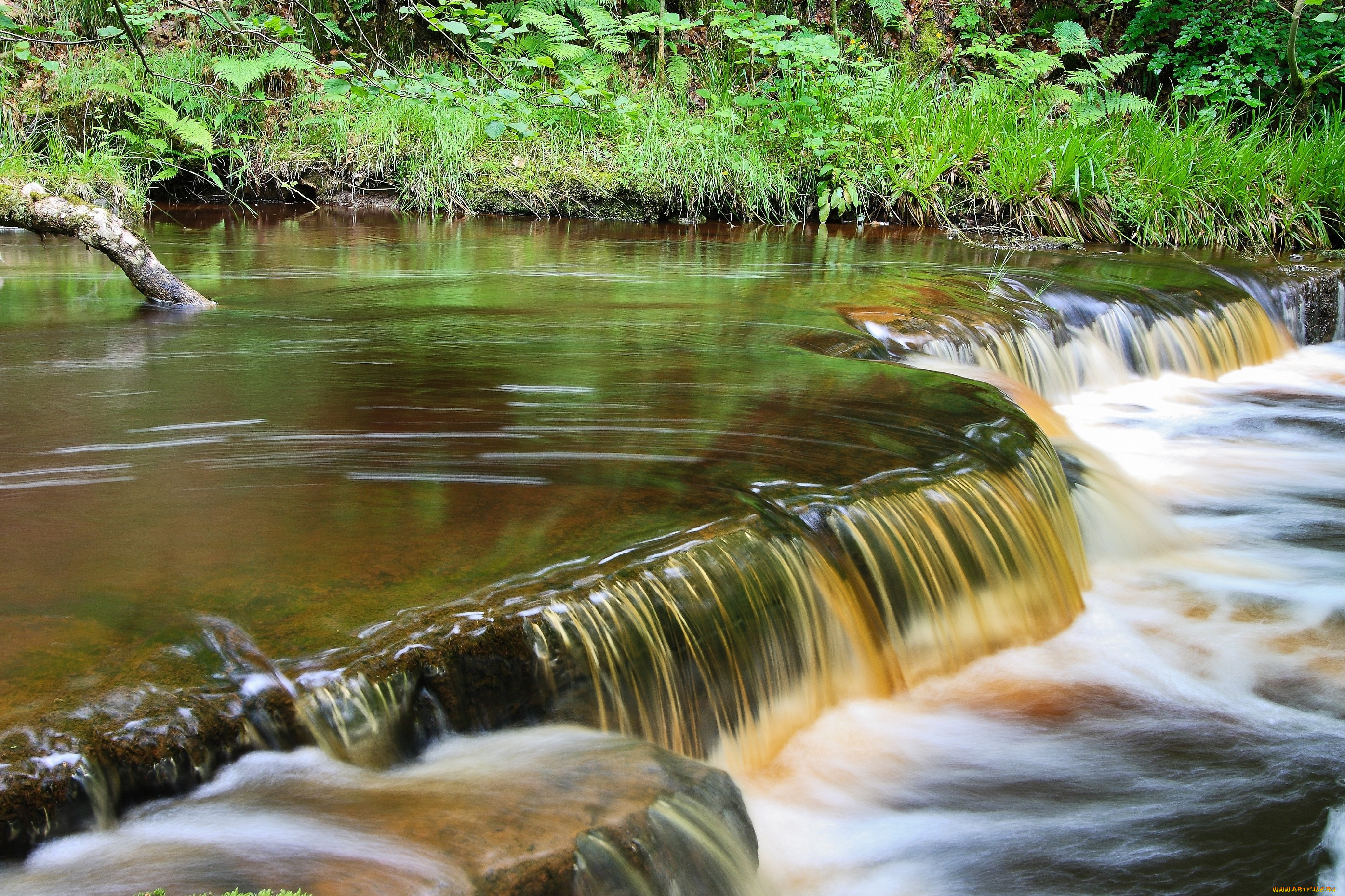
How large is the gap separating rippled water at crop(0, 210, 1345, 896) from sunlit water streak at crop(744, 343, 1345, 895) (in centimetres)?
1

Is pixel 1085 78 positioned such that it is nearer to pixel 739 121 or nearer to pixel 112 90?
pixel 739 121

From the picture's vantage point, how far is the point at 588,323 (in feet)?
15.3

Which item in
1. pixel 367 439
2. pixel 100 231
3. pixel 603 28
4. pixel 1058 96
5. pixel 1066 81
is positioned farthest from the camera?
pixel 1066 81

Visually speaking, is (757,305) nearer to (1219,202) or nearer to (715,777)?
(715,777)

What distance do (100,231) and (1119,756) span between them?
4462 mm

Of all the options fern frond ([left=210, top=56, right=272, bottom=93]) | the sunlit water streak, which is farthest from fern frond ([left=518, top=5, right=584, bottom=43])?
the sunlit water streak

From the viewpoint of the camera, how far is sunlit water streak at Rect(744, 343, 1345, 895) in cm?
208

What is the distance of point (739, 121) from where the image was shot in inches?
392

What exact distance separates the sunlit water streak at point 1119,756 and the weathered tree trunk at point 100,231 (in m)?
3.81

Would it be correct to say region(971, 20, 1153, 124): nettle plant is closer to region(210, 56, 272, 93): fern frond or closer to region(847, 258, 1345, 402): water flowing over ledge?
region(847, 258, 1345, 402): water flowing over ledge

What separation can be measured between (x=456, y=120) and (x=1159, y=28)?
7.88 m

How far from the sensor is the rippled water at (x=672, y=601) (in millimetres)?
1676

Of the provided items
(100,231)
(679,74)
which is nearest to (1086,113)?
(679,74)

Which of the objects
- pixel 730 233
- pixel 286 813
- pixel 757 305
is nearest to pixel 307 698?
pixel 286 813
